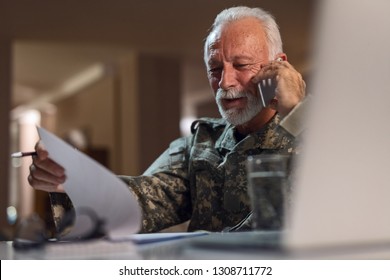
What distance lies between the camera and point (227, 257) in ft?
1.70

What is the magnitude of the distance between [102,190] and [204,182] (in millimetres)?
537

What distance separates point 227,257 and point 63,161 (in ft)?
0.70

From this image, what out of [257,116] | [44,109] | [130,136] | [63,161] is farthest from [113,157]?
[63,161]

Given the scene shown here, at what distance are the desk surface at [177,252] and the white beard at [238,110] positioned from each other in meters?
0.46

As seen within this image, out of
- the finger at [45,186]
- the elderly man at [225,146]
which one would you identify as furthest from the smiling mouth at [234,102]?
the finger at [45,186]

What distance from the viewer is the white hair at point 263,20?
1.12 m

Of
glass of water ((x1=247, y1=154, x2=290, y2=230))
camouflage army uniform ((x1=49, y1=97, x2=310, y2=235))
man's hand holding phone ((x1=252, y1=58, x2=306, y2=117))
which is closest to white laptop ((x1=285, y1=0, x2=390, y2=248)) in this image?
glass of water ((x1=247, y1=154, x2=290, y2=230))

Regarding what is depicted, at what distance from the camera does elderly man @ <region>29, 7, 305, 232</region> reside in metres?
1.07

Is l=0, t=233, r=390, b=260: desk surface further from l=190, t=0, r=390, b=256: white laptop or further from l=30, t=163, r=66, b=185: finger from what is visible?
l=30, t=163, r=66, b=185: finger

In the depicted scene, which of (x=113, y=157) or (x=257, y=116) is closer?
(x=257, y=116)

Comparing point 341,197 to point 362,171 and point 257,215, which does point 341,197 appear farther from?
point 257,215

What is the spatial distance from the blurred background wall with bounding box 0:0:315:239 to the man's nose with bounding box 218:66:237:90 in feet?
0.55

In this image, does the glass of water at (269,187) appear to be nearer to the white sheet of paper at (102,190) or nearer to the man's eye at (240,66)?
the white sheet of paper at (102,190)

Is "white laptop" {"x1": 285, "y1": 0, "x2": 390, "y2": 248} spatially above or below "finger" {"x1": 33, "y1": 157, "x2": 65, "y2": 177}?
above
